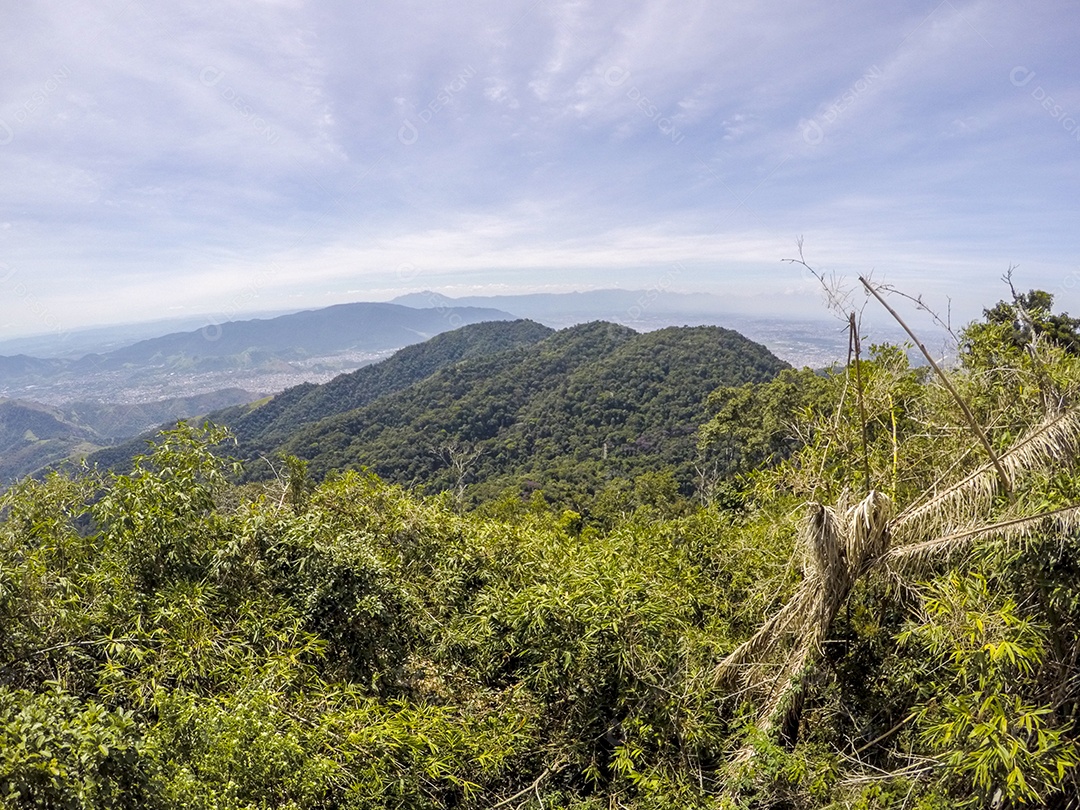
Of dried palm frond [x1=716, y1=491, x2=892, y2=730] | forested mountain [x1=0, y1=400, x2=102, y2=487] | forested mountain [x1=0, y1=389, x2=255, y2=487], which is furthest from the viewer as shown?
forested mountain [x1=0, y1=389, x2=255, y2=487]

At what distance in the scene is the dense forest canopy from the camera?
8.15ft

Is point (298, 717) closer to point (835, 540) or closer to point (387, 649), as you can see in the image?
point (387, 649)

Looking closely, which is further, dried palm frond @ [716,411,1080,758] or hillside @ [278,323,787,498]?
hillside @ [278,323,787,498]

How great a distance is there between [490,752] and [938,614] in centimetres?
283

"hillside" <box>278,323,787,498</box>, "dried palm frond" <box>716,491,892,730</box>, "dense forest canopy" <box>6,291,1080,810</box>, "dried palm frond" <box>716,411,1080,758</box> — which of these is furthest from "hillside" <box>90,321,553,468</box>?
"dried palm frond" <box>716,411,1080,758</box>

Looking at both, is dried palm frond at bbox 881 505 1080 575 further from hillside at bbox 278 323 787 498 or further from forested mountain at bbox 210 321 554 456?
forested mountain at bbox 210 321 554 456

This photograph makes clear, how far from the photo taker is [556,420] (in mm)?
55312

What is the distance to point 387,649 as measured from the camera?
14.0 feet

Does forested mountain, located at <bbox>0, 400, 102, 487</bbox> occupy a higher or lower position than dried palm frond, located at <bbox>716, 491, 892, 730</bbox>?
lower

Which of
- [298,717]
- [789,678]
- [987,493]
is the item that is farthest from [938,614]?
[298,717]

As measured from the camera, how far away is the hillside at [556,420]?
143 feet

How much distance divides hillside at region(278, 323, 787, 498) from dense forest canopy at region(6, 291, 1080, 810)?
28520mm

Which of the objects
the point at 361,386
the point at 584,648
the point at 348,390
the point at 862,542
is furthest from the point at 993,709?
the point at 361,386

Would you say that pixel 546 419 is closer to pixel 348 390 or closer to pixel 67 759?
pixel 67 759
